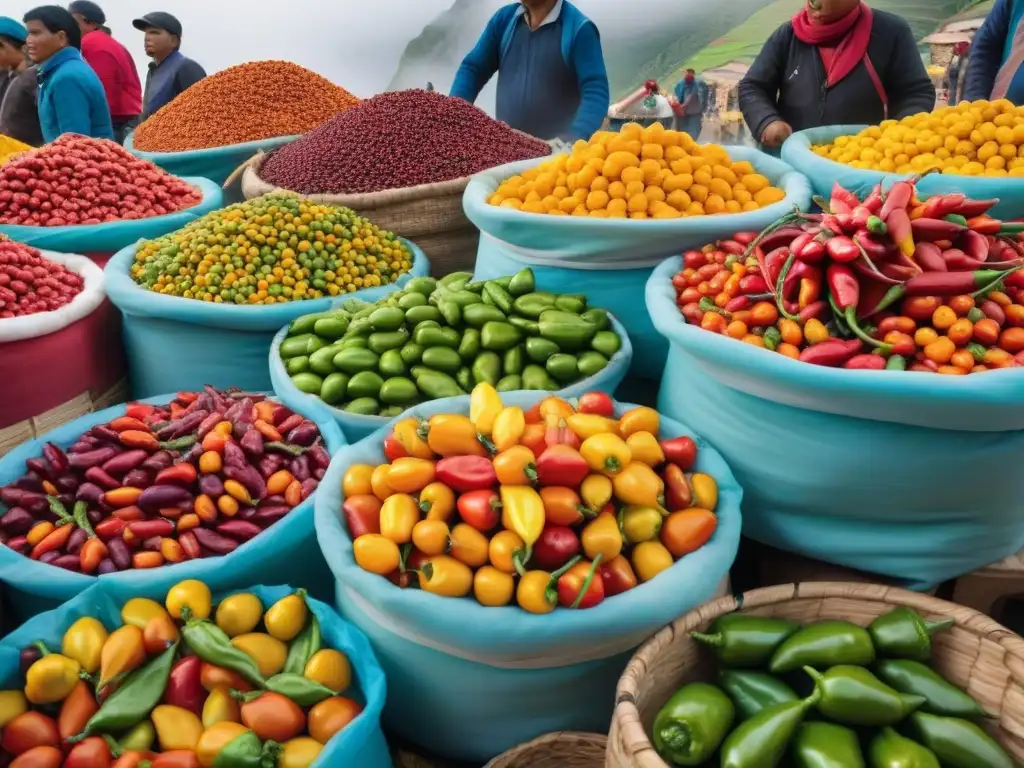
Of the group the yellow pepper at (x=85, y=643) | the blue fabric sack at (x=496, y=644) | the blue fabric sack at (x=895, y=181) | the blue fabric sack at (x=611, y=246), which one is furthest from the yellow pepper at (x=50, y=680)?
the blue fabric sack at (x=895, y=181)

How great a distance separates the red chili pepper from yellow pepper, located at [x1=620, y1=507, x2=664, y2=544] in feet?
0.43

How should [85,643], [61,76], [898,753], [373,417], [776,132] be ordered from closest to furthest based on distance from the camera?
[898,753] < [85,643] < [373,417] < [776,132] < [61,76]

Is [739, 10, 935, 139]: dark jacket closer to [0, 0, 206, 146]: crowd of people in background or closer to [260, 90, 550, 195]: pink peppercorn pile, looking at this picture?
[260, 90, 550, 195]: pink peppercorn pile

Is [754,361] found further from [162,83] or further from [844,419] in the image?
[162,83]

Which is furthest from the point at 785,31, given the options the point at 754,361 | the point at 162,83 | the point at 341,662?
the point at 162,83

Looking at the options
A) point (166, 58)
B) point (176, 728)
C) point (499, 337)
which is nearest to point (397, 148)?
point (499, 337)

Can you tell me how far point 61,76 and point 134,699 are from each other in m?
3.67

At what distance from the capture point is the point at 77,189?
271 centimetres

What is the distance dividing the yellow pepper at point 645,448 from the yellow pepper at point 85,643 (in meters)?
0.92

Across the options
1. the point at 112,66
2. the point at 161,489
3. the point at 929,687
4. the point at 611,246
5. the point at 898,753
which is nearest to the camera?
the point at 898,753

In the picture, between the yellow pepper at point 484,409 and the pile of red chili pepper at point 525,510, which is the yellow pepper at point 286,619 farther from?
the yellow pepper at point 484,409

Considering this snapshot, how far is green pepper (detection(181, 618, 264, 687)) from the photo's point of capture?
118cm

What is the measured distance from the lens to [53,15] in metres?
3.77

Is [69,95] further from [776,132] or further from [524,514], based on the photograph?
→ [524,514]
